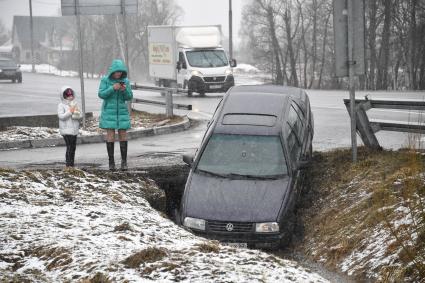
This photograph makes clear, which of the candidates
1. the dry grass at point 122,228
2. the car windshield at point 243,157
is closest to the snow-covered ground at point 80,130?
the car windshield at point 243,157

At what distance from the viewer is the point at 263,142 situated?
9.71 meters

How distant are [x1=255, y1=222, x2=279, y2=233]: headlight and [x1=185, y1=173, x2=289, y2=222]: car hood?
0.19ft

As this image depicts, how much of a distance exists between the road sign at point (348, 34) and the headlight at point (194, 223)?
348cm

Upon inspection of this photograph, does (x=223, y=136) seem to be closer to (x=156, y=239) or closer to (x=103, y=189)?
(x=103, y=189)

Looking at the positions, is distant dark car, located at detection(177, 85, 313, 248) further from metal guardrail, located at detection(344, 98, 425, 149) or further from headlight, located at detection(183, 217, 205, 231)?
metal guardrail, located at detection(344, 98, 425, 149)

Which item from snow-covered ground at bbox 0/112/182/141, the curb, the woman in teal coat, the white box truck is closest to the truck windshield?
the white box truck

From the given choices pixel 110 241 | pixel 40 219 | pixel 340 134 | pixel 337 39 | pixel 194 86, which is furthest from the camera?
pixel 194 86

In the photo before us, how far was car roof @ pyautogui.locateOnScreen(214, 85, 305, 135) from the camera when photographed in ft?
32.3

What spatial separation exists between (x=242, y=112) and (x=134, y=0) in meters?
8.79

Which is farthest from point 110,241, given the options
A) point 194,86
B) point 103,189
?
point 194,86

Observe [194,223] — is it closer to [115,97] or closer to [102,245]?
[102,245]

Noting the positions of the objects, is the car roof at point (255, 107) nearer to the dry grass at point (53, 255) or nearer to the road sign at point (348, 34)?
the road sign at point (348, 34)

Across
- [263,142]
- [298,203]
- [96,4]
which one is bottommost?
[298,203]

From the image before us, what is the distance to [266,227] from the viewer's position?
8297mm
